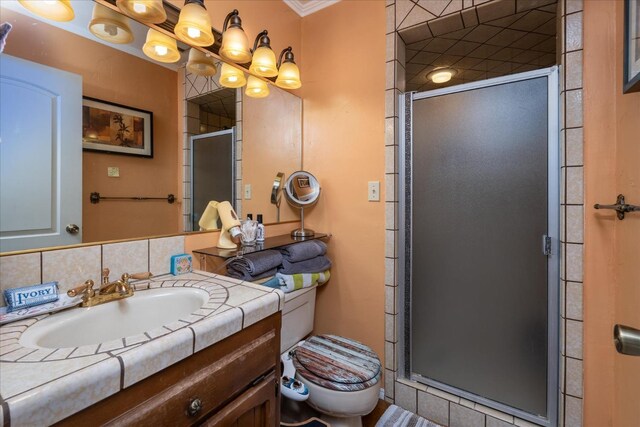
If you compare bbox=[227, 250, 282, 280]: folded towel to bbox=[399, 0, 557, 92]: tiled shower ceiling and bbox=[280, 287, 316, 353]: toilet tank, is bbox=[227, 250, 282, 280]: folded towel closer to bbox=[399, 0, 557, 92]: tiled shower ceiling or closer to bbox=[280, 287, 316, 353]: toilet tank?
bbox=[280, 287, 316, 353]: toilet tank

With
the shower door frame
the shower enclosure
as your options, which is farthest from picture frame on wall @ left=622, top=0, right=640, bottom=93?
the shower enclosure

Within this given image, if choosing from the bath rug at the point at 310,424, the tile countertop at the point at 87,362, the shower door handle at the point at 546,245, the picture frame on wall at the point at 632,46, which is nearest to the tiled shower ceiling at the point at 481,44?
the picture frame on wall at the point at 632,46

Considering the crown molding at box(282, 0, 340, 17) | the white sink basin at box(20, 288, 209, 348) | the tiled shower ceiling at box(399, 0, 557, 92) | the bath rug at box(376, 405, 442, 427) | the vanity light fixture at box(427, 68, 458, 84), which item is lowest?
the bath rug at box(376, 405, 442, 427)

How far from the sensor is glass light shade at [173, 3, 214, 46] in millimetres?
1101

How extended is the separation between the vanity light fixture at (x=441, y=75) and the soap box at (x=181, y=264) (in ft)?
8.00

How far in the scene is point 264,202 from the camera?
5.54 feet

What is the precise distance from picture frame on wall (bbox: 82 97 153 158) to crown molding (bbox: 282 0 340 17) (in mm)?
1223

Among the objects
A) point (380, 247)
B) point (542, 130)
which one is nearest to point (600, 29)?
point (542, 130)

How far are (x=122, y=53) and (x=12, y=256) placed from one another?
2.52 ft

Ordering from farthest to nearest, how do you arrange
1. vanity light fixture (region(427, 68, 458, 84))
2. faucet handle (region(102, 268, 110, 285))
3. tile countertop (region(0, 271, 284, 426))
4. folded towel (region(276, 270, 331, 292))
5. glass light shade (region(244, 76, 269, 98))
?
vanity light fixture (region(427, 68, 458, 84)) → glass light shade (region(244, 76, 269, 98)) → folded towel (region(276, 270, 331, 292)) → faucet handle (region(102, 268, 110, 285)) → tile countertop (region(0, 271, 284, 426))

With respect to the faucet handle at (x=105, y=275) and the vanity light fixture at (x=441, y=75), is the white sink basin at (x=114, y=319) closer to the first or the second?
the faucet handle at (x=105, y=275)

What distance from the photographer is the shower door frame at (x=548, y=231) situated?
47.9 inches

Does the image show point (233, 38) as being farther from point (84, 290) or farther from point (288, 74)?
point (84, 290)

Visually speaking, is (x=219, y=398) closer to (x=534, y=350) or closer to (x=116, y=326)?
(x=116, y=326)
